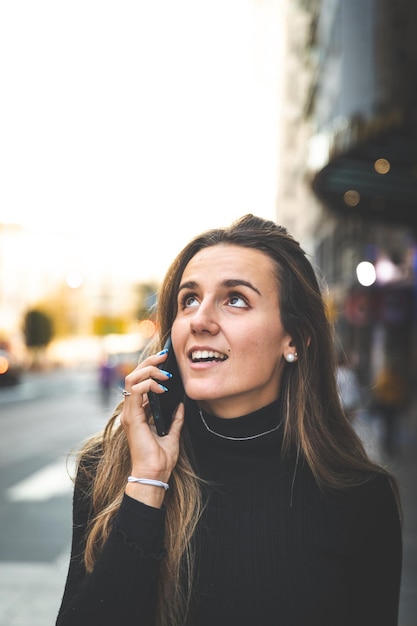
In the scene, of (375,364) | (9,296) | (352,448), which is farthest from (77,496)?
(9,296)

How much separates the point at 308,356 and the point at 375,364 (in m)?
21.7

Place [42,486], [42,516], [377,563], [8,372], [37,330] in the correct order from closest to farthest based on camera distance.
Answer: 1. [377,563]
2. [42,516]
3. [42,486]
4. [8,372]
5. [37,330]

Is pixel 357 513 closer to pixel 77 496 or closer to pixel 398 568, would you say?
pixel 398 568

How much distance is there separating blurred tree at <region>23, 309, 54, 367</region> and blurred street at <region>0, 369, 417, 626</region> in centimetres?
4742

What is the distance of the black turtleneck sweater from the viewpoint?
1.66 m

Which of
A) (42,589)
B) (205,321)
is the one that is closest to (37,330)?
(42,589)

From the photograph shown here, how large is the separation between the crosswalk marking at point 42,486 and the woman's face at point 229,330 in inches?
248

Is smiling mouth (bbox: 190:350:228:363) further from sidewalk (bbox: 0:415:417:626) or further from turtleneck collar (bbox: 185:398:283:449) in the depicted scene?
sidewalk (bbox: 0:415:417:626)

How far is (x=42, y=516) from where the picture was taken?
736cm

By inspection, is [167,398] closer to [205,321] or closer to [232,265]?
[205,321]

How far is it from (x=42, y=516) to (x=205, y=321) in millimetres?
6201

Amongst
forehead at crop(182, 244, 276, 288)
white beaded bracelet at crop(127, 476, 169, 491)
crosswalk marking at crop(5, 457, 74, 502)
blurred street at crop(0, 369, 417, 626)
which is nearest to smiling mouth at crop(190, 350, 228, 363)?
forehead at crop(182, 244, 276, 288)

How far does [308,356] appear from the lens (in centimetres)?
226

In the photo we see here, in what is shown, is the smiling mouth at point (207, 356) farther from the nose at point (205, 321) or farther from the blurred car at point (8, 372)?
the blurred car at point (8, 372)
